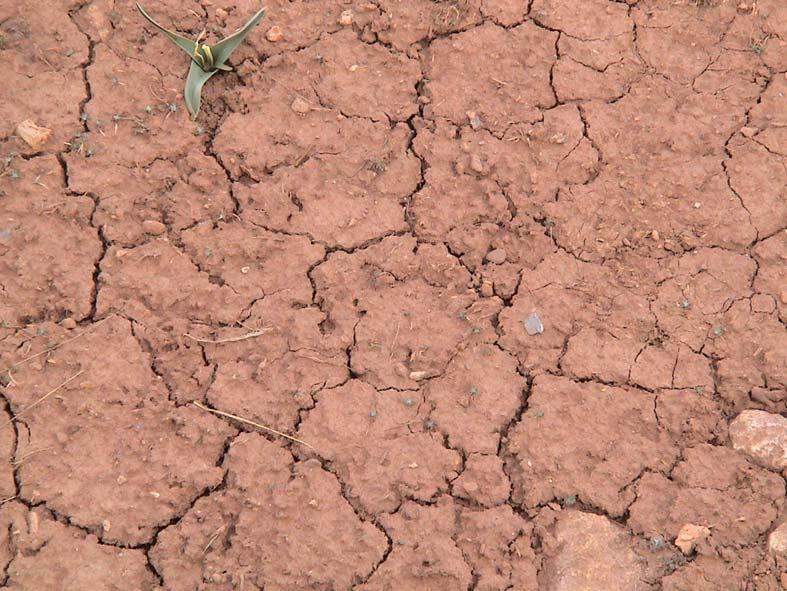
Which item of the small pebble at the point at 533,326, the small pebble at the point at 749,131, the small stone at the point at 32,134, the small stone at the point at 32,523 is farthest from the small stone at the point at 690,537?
the small stone at the point at 32,134

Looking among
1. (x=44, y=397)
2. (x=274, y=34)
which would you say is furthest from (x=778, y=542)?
(x=274, y=34)

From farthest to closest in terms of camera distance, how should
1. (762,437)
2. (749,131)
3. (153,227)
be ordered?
(749,131) → (153,227) → (762,437)

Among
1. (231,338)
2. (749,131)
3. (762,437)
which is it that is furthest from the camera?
(749,131)

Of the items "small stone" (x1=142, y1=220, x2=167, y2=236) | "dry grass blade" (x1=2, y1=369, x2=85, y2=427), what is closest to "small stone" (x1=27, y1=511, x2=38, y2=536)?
"dry grass blade" (x1=2, y1=369, x2=85, y2=427)

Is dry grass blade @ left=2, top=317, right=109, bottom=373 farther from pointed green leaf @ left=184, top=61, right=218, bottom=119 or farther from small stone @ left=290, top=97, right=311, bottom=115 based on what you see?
small stone @ left=290, top=97, right=311, bottom=115

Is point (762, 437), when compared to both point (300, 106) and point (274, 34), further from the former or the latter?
point (274, 34)

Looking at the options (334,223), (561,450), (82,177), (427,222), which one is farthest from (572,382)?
(82,177)
